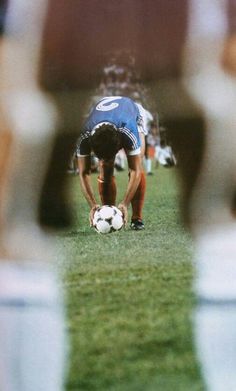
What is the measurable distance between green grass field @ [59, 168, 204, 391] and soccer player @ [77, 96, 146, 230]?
0.02m

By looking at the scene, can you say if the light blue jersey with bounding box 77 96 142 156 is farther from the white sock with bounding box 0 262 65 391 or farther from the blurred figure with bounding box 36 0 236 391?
the white sock with bounding box 0 262 65 391

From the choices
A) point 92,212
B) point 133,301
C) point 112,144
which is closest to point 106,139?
point 112,144

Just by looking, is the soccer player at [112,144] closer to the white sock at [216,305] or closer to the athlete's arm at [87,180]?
the athlete's arm at [87,180]

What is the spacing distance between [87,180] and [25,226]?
0.13 m

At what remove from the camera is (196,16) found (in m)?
2.09

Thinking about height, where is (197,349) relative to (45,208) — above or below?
below

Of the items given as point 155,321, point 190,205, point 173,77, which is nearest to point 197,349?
point 155,321

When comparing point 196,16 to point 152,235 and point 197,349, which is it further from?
point 197,349

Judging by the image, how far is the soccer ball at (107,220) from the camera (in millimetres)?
2113

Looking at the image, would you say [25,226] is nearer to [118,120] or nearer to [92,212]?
[92,212]

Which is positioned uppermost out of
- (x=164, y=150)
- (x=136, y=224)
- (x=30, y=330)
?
(x=164, y=150)

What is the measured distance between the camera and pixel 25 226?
2145mm

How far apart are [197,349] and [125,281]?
16 centimetres

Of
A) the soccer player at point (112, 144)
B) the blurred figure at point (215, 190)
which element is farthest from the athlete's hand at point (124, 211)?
the blurred figure at point (215, 190)
